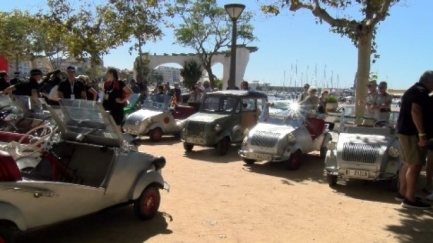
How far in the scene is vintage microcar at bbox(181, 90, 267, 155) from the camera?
10.5 m

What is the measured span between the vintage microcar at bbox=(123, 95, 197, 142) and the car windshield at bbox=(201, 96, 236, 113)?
173 cm

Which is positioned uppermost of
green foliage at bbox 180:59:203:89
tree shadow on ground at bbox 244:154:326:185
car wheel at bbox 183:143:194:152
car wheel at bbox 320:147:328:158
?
green foliage at bbox 180:59:203:89

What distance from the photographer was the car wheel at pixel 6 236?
3.62 metres

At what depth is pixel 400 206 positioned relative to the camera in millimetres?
6484

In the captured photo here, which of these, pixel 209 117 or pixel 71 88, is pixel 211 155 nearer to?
pixel 209 117

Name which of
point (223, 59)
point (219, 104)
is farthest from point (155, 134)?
point (223, 59)

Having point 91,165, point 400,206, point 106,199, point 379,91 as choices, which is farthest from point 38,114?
point 379,91

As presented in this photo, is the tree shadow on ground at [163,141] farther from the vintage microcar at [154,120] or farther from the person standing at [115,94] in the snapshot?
the person standing at [115,94]

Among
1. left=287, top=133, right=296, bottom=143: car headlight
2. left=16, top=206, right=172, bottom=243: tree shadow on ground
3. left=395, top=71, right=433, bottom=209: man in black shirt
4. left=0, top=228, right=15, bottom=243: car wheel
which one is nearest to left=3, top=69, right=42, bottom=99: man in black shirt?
left=16, top=206, right=172, bottom=243: tree shadow on ground

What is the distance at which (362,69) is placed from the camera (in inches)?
412

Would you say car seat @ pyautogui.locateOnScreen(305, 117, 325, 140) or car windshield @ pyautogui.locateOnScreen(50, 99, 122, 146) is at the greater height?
car windshield @ pyautogui.locateOnScreen(50, 99, 122, 146)

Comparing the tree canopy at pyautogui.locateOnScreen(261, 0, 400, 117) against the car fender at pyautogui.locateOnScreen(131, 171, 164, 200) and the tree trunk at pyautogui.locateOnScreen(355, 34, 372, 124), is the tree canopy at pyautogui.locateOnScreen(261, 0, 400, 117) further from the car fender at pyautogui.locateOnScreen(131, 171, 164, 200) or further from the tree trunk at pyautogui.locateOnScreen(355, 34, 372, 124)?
the car fender at pyautogui.locateOnScreen(131, 171, 164, 200)

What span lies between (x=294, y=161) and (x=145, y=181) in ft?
15.2

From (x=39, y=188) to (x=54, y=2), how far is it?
54.8 ft
